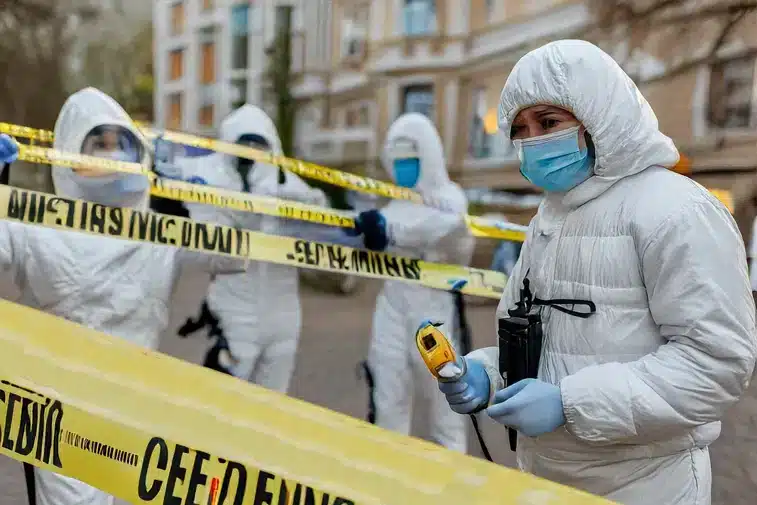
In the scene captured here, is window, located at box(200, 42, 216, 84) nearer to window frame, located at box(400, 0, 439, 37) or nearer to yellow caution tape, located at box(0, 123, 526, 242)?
window frame, located at box(400, 0, 439, 37)

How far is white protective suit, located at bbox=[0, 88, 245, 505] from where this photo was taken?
103 inches

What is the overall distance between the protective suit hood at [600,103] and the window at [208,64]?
315 inches

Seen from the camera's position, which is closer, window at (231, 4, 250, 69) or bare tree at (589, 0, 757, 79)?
bare tree at (589, 0, 757, 79)

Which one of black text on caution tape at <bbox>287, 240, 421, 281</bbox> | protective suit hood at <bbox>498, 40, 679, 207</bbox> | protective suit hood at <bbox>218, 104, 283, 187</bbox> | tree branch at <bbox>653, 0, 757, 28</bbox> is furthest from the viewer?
tree branch at <bbox>653, 0, 757, 28</bbox>

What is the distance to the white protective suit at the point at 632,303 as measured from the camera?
1479 mm

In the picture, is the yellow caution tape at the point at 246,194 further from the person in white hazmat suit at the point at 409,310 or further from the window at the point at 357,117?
the window at the point at 357,117

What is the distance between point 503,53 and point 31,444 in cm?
767

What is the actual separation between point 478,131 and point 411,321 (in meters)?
5.31

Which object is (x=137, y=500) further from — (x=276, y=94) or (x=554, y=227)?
(x=276, y=94)

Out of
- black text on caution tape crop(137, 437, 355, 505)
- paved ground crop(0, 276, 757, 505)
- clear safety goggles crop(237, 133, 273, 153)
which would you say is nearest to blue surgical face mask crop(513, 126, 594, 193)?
black text on caution tape crop(137, 437, 355, 505)

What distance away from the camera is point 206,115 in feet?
29.2

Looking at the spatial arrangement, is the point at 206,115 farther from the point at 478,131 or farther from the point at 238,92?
the point at 478,131

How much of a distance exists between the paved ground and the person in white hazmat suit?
0.49 meters

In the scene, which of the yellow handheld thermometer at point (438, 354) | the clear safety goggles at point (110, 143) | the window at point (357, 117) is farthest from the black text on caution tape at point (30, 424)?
the window at point (357, 117)
